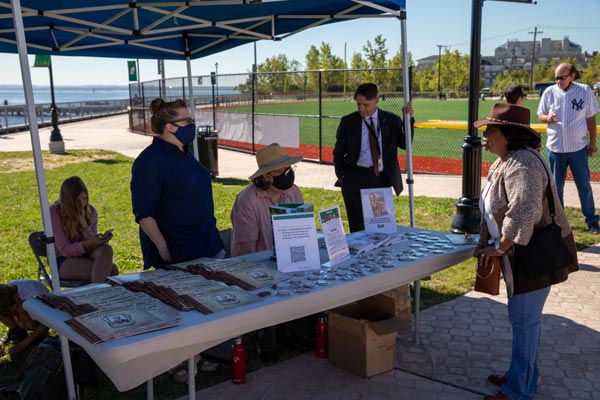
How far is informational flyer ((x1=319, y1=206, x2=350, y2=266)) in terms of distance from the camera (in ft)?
12.3

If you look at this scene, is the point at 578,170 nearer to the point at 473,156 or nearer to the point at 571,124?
the point at 571,124

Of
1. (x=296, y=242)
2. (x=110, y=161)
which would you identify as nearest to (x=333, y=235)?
(x=296, y=242)

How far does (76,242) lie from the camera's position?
5234 millimetres

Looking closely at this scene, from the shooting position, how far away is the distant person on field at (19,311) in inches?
185

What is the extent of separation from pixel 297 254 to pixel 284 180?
0.85 metres

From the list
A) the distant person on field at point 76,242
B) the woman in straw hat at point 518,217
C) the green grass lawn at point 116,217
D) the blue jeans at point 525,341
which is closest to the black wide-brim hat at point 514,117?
the woman in straw hat at point 518,217

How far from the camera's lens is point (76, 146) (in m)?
21.5

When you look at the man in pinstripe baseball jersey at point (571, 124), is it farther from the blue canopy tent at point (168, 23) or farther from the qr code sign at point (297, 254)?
the qr code sign at point (297, 254)

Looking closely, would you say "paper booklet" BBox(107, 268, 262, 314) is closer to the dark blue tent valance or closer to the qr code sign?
the qr code sign

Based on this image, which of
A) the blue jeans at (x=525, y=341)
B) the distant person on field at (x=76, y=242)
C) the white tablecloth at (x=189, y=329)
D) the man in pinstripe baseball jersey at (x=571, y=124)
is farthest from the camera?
the man in pinstripe baseball jersey at (x=571, y=124)

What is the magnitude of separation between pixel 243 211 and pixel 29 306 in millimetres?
1676

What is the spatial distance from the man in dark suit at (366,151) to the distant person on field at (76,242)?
2.29 m

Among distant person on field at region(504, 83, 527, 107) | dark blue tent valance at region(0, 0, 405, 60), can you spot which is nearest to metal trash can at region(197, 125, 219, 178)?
dark blue tent valance at region(0, 0, 405, 60)

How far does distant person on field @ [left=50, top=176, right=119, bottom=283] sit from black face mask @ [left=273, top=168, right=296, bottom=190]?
63.7 inches
